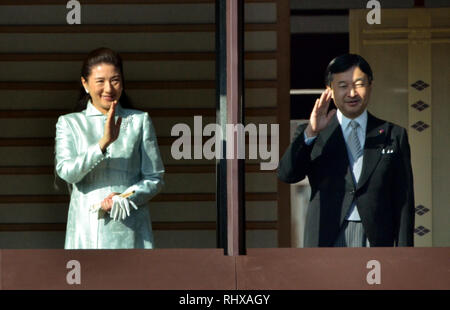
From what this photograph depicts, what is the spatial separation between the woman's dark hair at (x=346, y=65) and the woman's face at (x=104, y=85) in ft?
5.38

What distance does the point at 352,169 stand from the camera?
29.6ft

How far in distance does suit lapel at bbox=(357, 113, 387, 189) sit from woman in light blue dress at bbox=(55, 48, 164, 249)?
1559mm

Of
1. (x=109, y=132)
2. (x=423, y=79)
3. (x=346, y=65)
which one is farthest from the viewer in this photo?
(x=423, y=79)

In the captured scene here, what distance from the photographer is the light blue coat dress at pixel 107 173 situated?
888 cm

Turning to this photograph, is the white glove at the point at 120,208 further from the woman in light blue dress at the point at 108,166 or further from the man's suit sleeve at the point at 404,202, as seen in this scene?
the man's suit sleeve at the point at 404,202

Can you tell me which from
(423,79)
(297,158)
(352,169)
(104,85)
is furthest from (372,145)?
(104,85)

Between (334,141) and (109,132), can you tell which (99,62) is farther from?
(334,141)

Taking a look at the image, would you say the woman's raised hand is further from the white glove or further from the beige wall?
the beige wall

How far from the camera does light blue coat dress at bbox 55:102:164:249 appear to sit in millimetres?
8875

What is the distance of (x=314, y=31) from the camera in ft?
31.5

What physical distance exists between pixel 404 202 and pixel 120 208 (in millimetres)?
2161

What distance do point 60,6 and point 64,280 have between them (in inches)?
92.5
